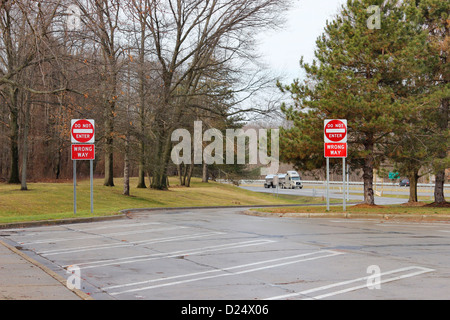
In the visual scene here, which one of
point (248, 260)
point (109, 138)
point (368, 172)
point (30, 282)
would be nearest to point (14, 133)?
point (109, 138)

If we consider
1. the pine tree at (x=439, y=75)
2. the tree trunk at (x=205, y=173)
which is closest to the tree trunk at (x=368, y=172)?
the pine tree at (x=439, y=75)

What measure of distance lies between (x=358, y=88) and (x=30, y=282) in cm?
1860

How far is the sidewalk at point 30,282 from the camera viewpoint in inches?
276

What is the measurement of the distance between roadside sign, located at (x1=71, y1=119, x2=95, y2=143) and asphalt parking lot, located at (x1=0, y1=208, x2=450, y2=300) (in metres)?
4.61

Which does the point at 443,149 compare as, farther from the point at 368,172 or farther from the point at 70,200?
the point at 70,200

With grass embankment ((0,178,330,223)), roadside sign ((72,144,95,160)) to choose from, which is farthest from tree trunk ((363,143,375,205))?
roadside sign ((72,144,95,160))

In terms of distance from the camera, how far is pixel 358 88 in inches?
936

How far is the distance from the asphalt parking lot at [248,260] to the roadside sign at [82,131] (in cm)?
461

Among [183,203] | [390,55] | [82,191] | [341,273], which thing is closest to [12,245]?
[341,273]

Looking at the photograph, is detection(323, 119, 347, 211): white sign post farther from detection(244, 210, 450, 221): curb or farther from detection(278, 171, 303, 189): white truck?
detection(278, 171, 303, 189): white truck

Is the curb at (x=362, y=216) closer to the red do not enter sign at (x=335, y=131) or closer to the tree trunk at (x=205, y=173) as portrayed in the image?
the red do not enter sign at (x=335, y=131)

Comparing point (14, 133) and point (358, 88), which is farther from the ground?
point (358, 88)

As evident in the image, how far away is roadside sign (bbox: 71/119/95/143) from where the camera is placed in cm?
2044

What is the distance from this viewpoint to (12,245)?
42.1ft
